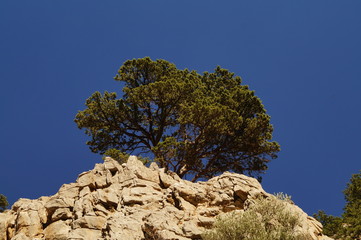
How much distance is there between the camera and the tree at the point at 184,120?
1329 inches

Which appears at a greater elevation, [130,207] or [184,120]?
[184,120]

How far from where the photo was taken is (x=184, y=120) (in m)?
33.5

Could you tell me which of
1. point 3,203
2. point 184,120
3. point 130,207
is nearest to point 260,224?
point 130,207

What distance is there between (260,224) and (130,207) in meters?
7.81

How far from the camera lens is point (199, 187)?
987 inches

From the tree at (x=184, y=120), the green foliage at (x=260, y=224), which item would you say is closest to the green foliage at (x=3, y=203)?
the tree at (x=184, y=120)

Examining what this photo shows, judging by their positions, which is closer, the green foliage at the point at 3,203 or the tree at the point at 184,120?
the tree at the point at 184,120

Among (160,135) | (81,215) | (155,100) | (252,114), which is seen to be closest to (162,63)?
(155,100)

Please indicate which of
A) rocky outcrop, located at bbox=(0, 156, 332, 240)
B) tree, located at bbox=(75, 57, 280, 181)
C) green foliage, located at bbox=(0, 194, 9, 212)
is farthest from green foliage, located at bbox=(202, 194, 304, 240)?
green foliage, located at bbox=(0, 194, 9, 212)

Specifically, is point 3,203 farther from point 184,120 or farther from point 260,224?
point 260,224

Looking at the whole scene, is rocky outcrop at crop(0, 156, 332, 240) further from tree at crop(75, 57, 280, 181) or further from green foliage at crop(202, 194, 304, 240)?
tree at crop(75, 57, 280, 181)

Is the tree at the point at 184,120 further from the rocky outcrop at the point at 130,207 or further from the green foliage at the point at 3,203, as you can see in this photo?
the green foliage at the point at 3,203

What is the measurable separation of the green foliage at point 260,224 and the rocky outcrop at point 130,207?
3.87 ft

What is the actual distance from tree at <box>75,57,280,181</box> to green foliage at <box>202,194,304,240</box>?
508 inches
